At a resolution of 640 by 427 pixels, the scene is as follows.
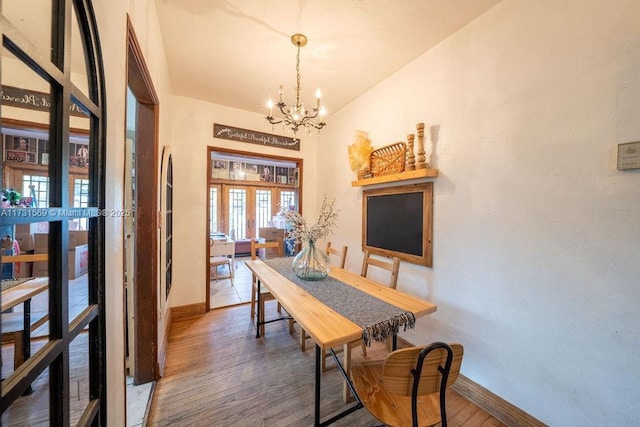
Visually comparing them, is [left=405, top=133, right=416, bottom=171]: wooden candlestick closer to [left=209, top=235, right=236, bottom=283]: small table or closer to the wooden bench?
the wooden bench

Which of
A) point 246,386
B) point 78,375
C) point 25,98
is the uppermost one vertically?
point 25,98

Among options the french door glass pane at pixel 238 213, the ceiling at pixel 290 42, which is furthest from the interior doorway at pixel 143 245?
the french door glass pane at pixel 238 213

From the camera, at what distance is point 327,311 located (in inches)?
54.2

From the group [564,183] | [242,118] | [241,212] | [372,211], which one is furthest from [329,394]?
[241,212]

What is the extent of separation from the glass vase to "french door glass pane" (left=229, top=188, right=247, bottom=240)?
17.6 ft

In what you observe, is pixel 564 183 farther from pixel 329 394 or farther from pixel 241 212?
pixel 241 212

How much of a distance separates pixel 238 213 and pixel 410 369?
6710mm

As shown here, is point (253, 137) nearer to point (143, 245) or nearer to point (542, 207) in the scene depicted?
point (143, 245)

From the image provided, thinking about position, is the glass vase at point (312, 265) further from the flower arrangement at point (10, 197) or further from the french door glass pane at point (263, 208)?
the french door glass pane at point (263, 208)

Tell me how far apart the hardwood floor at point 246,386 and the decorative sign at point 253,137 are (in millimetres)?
2397

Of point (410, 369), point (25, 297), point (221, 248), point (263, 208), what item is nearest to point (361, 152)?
point (410, 369)

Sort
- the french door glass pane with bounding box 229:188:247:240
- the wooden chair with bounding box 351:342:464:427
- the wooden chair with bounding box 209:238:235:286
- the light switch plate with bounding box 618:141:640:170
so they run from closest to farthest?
the wooden chair with bounding box 351:342:464:427
the light switch plate with bounding box 618:141:640:170
the wooden chair with bounding box 209:238:235:286
the french door glass pane with bounding box 229:188:247:240

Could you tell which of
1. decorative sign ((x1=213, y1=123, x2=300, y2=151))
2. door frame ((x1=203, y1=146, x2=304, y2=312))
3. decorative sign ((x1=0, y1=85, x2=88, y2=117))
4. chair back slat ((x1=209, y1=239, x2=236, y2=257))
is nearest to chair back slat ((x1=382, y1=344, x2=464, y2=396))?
decorative sign ((x1=0, y1=85, x2=88, y2=117))

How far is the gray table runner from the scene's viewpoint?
1.23m
